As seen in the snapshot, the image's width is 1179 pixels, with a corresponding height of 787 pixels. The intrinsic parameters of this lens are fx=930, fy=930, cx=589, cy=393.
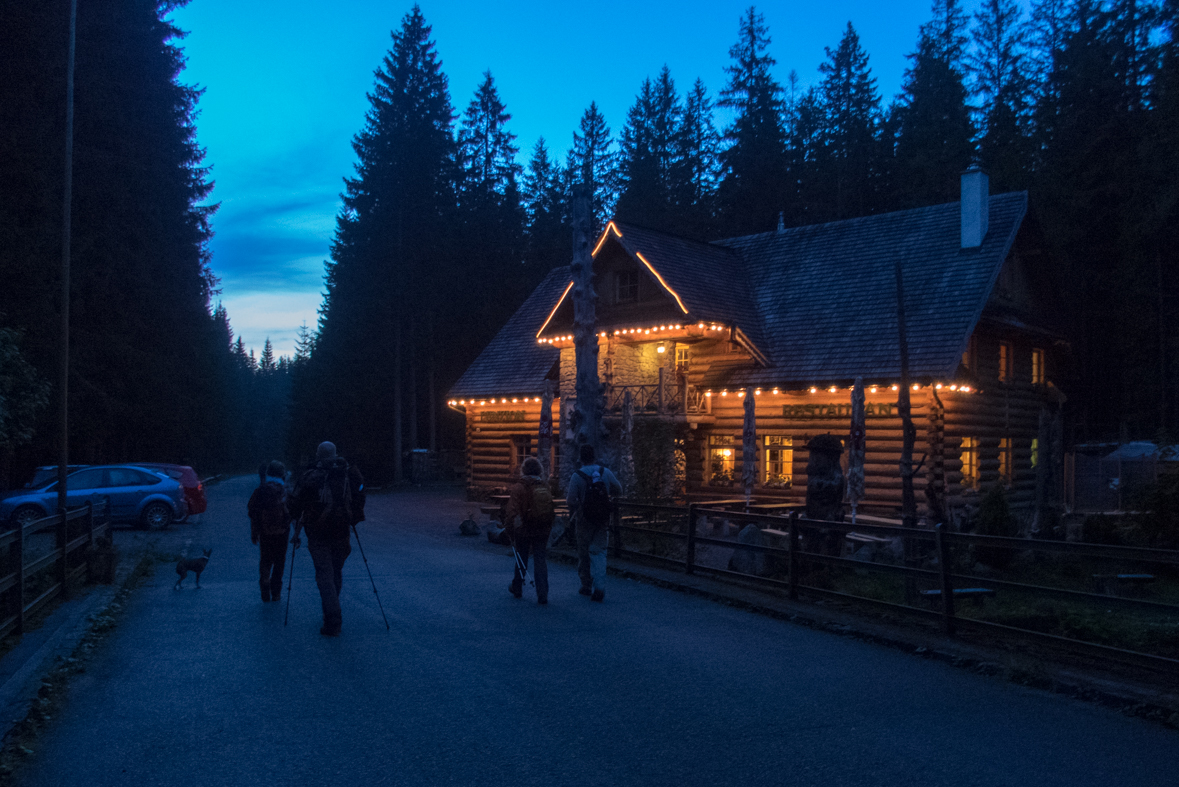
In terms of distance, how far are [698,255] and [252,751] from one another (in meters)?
26.3

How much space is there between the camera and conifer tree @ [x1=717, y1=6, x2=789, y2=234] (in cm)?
5084

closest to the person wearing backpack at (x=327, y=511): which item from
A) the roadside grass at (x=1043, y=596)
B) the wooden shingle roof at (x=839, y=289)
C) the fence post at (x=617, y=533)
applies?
the roadside grass at (x=1043, y=596)

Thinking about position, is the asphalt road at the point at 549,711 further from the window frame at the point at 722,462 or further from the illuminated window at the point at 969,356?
the window frame at the point at 722,462

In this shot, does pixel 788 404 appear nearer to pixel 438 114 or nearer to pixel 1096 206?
pixel 1096 206

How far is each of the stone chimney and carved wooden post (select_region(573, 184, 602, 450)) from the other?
38.7 ft

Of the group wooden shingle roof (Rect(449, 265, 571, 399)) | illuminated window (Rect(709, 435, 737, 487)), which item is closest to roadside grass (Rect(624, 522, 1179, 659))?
illuminated window (Rect(709, 435, 737, 487))

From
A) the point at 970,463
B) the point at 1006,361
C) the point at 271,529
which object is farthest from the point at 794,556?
the point at 1006,361

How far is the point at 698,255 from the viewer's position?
30484mm

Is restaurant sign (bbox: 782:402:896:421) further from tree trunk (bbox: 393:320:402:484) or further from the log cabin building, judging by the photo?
tree trunk (bbox: 393:320:402:484)

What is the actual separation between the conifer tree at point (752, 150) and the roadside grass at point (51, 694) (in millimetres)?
43650

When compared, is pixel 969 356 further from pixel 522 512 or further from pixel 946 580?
pixel 522 512

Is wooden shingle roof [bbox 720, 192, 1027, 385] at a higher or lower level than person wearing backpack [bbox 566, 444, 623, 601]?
higher

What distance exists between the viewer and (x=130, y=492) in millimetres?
22281

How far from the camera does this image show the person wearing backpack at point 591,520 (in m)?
11.8
